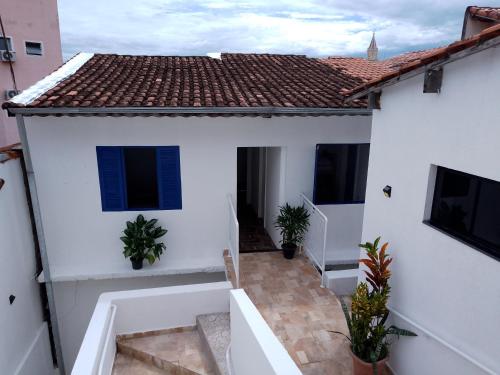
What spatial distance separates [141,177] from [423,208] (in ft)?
19.4

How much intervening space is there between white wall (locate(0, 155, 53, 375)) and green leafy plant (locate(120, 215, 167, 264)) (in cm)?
204

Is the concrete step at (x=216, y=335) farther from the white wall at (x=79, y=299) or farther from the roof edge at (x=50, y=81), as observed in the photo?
the roof edge at (x=50, y=81)

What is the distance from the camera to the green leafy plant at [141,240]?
8023mm

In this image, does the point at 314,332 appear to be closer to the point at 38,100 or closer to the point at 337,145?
the point at 337,145

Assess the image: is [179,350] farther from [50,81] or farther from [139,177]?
[50,81]

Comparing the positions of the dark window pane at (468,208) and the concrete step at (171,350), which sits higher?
the dark window pane at (468,208)

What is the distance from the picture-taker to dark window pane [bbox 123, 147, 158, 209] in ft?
26.6

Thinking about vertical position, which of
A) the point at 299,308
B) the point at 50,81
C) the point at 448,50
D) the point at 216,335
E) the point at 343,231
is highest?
the point at 448,50

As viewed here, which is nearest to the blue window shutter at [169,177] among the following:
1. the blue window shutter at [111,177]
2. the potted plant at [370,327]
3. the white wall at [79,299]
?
the blue window shutter at [111,177]

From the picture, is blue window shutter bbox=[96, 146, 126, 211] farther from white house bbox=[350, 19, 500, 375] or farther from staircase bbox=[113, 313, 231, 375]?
white house bbox=[350, 19, 500, 375]

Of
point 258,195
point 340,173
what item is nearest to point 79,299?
point 258,195

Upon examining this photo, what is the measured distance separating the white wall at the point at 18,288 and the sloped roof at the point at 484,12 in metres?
8.70

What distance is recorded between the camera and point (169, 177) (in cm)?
828

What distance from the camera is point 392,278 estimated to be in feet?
18.3
